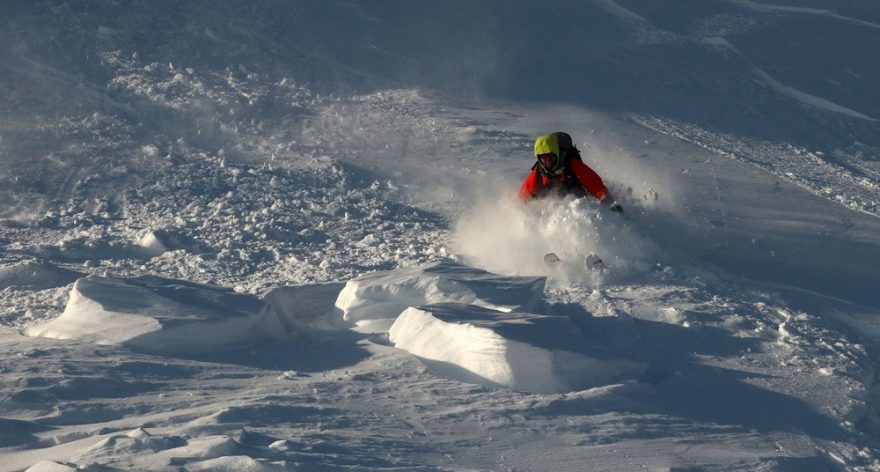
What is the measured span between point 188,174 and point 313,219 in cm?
159

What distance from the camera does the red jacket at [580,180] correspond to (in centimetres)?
934

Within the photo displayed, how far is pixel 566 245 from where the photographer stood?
889cm

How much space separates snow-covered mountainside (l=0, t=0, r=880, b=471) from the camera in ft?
18.8

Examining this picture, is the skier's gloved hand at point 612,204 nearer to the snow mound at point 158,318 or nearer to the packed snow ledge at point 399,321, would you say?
the packed snow ledge at point 399,321

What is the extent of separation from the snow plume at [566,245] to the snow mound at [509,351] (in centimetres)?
195

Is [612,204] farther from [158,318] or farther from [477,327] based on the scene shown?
[158,318]

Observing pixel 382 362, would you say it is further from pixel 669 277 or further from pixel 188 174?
pixel 188 174

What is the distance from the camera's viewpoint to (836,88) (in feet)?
51.3

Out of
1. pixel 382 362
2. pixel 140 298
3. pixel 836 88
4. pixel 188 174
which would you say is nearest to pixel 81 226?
pixel 188 174

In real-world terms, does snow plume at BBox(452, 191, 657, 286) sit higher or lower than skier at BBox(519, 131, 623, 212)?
lower

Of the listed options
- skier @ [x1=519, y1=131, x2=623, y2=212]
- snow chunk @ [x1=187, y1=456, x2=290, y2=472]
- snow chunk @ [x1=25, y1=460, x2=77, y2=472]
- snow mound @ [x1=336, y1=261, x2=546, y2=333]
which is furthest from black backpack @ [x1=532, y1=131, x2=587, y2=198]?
snow chunk @ [x1=25, y1=460, x2=77, y2=472]

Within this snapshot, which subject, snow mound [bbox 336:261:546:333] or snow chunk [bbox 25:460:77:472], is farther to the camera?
snow mound [bbox 336:261:546:333]

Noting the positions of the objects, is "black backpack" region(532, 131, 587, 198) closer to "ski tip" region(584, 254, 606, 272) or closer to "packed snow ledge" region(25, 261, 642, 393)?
"ski tip" region(584, 254, 606, 272)

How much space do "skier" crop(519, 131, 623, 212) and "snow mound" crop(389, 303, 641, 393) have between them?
272 cm
